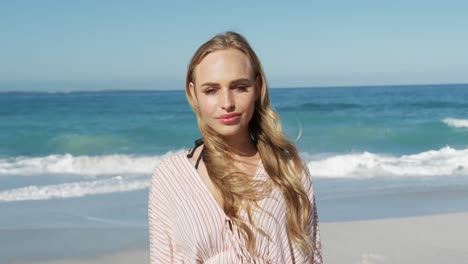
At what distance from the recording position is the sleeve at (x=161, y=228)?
2.21 m

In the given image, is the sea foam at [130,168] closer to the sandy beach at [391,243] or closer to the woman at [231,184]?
the sandy beach at [391,243]

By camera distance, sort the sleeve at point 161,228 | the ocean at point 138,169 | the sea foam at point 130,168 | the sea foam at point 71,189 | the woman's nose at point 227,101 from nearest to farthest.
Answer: the woman's nose at point 227,101, the sleeve at point 161,228, the ocean at point 138,169, the sea foam at point 71,189, the sea foam at point 130,168

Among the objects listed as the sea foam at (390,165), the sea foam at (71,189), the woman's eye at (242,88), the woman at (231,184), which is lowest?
the woman at (231,184)

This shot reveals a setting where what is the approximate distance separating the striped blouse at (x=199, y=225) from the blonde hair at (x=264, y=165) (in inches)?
1.0

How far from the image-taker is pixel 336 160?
52.4 feet

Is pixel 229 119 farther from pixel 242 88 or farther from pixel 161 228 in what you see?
pixel 161 228

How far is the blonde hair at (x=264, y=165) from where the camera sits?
Answer: 214 cm

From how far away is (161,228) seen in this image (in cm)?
222

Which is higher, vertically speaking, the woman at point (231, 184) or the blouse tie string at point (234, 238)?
the woman at point (231, 184)

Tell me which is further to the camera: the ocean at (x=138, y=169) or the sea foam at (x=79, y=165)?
the sea foam at (x=79, y=165)

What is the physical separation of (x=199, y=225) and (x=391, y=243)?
17.6 ft

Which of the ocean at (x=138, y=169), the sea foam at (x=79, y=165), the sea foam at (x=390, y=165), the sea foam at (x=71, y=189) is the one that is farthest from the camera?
the sea foam at (x=79, y=165)

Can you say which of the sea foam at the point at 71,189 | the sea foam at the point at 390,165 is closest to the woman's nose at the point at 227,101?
the sea foam at the point at 71,189

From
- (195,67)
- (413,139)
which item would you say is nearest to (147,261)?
(195,67)
